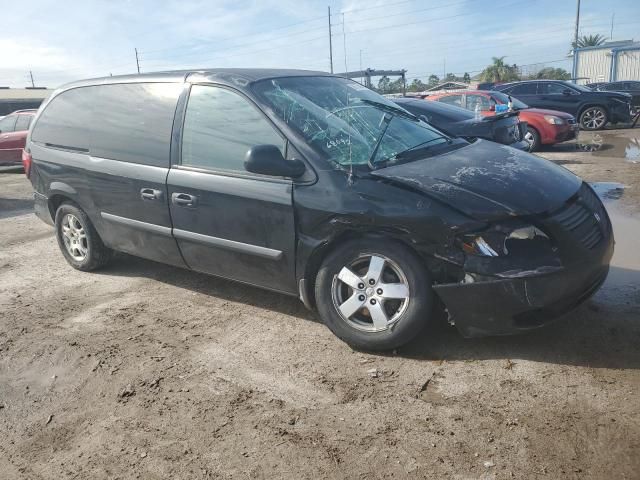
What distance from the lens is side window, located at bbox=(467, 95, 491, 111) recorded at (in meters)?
13.0

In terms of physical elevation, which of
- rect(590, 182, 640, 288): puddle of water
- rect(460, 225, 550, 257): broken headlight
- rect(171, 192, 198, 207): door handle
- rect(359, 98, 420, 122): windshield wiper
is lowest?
rect(590, 182, 640, 288): puddle of water

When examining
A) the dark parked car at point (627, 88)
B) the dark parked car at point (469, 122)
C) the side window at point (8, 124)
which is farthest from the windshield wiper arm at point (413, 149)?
the dark parked car at point (627, 88)

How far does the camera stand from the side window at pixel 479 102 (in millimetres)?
13023

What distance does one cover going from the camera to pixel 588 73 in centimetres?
4347

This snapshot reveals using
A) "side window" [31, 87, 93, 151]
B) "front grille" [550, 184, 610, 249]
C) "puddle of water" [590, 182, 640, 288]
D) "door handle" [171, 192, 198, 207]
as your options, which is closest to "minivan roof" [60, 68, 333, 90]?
"side window" [31, 87, 93, 151]

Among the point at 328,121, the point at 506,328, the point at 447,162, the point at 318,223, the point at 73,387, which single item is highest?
the point at 328,121

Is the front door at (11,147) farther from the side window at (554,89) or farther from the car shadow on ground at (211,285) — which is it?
the side window at (554,89)

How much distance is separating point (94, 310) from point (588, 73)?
4721cm

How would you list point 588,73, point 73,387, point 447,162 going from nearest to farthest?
point 73,387 < point 447,162 < point 588,73

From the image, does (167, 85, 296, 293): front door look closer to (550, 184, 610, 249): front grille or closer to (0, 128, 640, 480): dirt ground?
(0, 128, 640, 480): dirt ground

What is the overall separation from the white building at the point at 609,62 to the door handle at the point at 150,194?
40.2 metres

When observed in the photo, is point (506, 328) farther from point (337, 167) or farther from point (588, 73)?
point (588, 73)

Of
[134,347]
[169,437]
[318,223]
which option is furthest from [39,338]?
[318,223]

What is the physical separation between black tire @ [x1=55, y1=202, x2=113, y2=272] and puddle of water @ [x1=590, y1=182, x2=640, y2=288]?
174 inches
